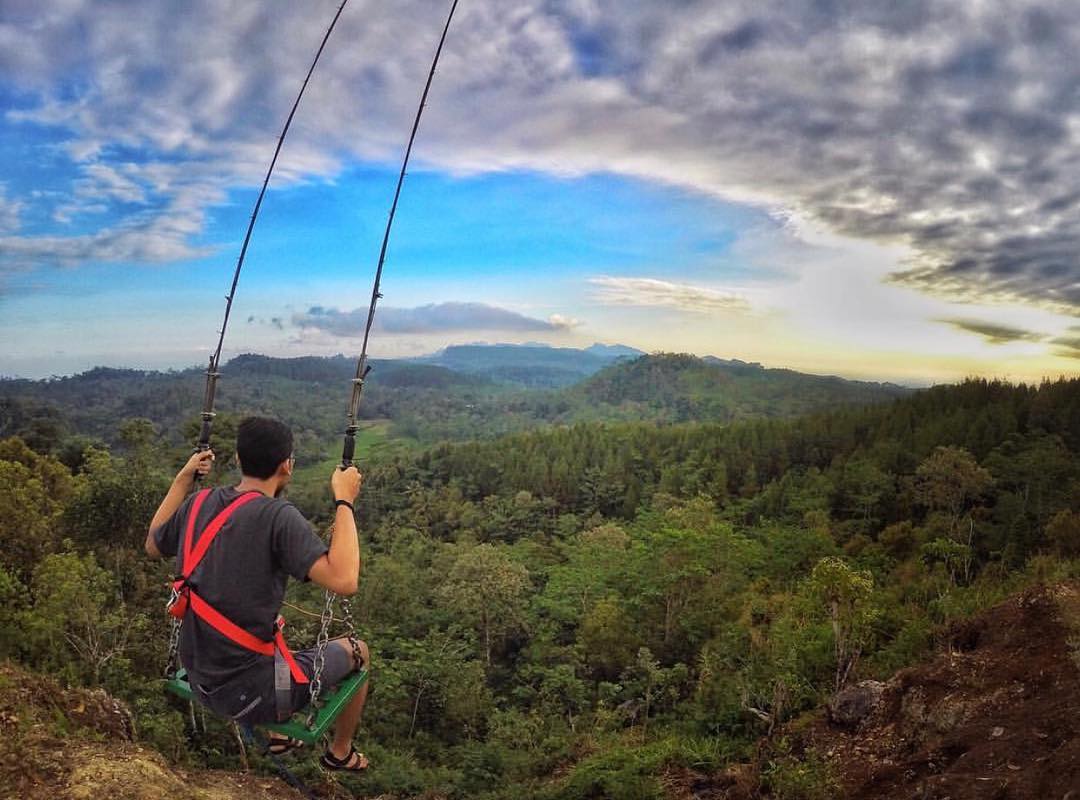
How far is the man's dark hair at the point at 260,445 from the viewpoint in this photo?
9.72ft

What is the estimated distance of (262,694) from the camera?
3.14 metres

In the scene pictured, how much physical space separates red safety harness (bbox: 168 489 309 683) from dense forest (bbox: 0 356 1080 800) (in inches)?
132

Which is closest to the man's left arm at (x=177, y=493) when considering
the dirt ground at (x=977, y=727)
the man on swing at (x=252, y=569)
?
the man on swing at (x=252, y=569)

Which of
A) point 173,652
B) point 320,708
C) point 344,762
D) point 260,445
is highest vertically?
point 260,445

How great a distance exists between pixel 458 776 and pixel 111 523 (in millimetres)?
13582

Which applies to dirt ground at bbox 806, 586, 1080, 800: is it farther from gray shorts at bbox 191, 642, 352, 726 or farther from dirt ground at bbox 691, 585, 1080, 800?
gray shorts at bbox 191, 642, 352, 726

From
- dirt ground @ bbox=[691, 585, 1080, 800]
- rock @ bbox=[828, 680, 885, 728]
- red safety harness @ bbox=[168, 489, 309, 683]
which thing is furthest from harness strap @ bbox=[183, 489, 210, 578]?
rock @ bbox=[828, 680, 885, 728]

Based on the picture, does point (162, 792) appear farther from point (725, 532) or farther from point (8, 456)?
point (8, 456)

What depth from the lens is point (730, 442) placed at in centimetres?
6350

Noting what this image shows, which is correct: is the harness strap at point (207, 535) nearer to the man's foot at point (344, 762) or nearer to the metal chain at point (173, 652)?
the metal chain at point (173, 652)

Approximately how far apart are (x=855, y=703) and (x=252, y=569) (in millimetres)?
7464

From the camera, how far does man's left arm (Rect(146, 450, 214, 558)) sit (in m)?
3.27

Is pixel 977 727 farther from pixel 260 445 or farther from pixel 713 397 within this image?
pixel 713 397

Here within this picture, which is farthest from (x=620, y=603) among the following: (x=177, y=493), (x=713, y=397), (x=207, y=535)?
(x=713, y=397)
